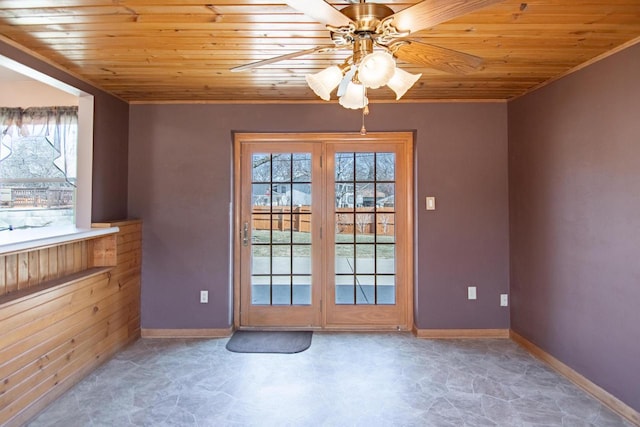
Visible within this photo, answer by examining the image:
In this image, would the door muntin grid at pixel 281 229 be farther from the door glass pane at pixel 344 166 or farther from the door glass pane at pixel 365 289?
the door glass pane at pixel 365 289

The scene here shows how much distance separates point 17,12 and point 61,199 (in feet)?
6.67

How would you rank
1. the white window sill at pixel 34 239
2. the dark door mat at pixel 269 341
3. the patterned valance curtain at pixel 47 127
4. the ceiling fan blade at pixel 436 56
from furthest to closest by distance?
the patterned valance curtain at pixel 47 127, the dark door mat at pixel 269 341, the white window sill at pixel 34 239, the ceiling fan blade at pixel 436 56

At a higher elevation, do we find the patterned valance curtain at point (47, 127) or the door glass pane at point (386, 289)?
the patterned valance curtain at point (47, 127)

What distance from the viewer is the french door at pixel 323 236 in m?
3.78

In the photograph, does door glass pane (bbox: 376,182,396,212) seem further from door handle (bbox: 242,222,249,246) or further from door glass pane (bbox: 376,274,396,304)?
door handle (bbox: 242,222,249,246)

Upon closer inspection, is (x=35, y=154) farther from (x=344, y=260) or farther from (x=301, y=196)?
(x=344, y=260)

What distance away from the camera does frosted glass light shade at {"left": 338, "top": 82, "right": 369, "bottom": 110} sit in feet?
5.84

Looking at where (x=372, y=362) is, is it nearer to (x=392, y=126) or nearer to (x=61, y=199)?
(x=392, y=126)

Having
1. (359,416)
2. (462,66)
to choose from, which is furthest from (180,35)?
(359,416)

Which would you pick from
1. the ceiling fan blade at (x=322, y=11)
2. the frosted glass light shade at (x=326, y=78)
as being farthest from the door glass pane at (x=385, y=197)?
the ceiling fan blade at (x=322, y=11)

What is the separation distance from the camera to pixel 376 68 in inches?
53.6

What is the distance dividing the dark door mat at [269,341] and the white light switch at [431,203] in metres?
1.69

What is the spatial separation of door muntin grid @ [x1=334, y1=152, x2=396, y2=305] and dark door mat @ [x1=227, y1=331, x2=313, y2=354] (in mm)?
544

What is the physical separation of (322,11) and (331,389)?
7.67ft
